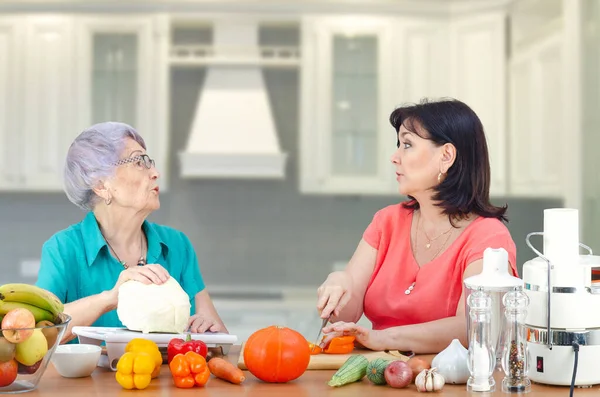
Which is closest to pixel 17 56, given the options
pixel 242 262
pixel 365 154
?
pixel 242 262

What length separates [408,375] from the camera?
163 cm

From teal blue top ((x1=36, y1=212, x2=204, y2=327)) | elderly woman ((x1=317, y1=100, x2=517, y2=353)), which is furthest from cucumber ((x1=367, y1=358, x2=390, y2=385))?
teal blue top ((x1=36, y1=212, x2=204, y2=327))

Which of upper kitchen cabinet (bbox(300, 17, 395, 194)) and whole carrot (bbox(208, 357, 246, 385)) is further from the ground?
upper kitchen cabinet (bbox(300, 17, 395, 194))

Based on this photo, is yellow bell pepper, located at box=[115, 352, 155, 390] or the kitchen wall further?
the kitchen wall

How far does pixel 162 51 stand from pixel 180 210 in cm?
94

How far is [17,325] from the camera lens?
153cm

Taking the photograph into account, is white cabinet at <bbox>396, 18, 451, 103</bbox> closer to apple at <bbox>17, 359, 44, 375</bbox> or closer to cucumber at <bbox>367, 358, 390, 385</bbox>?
cucumber at <bbox>367, 358, 390, 385</bbox>

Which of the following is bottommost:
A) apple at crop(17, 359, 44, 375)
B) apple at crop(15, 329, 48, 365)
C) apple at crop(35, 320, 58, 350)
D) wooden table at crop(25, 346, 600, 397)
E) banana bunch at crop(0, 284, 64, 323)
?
wooden table at crop(25, 346, 600, 397)

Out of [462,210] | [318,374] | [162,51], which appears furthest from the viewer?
[162,51]

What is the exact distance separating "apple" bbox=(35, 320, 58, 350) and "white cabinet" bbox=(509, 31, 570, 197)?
10.7 ft

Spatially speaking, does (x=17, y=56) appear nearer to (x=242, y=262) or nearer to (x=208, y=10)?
(x=208, y=10)

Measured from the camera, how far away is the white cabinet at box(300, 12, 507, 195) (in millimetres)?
4637

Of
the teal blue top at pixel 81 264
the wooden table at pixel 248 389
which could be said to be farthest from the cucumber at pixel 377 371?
the teal blue top at pixel 81 264

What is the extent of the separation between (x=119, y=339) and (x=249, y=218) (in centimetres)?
315
